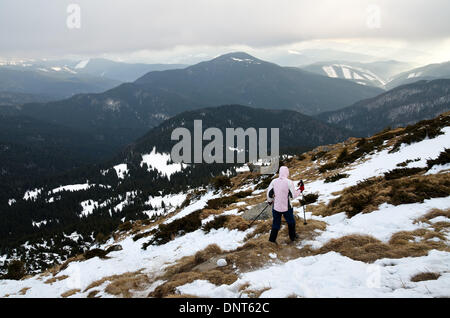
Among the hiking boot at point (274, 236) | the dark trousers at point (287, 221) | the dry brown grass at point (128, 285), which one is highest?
the dark trousers at point (287, 221)

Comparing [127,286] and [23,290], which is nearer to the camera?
[127,286]

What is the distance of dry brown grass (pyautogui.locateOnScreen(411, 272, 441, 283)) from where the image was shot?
5.93 metres

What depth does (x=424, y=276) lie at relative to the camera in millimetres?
6023

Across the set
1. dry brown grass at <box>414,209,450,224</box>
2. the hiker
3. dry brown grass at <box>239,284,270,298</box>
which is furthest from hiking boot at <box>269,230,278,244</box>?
dry brown grass at <box>414,209,450,224</box>

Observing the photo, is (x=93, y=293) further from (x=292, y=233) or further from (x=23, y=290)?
(x=292, y=233)

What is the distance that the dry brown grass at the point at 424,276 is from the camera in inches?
234

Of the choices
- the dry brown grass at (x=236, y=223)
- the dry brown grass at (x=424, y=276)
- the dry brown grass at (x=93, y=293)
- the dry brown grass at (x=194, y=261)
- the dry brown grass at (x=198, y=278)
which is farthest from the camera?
the dry brown grass at (x=236, y=223)

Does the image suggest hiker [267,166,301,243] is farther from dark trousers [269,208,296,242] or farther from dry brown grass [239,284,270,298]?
dry brown grass [239,284,270,298]

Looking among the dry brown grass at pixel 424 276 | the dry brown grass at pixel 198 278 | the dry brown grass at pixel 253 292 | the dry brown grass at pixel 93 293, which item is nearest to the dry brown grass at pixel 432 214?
the dry brown grass at pixel 424 276

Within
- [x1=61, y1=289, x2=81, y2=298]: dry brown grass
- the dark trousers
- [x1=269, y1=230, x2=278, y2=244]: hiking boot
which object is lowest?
[x1=61, y1=289, x2=81, y2=298]: dry brown grass

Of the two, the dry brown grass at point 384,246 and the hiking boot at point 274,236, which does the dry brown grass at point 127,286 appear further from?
the dry brown grass at point 384,246

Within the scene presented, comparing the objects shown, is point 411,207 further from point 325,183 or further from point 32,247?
point 32,247

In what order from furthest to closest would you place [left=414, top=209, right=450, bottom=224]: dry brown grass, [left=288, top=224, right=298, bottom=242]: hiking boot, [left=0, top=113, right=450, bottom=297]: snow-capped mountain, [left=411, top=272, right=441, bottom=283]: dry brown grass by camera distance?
[left=288, top=224, right=298, bottom=242]: hiking boot, [left=414, top=209, right=450, bottom=224]: dry brown grass, [left=0, top=113, right=450, bottom=297]: snow-capped mountain, [left=411, top=272, right=441, bottom=283]: dry brown grass

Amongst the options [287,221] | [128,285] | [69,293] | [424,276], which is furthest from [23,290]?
[424,276]
